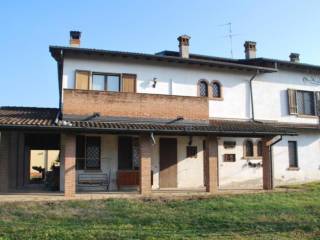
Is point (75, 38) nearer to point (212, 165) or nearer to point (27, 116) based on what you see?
point (27, 116)

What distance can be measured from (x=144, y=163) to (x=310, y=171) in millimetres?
11213

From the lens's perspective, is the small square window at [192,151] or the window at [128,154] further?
the small square window at [192,151]

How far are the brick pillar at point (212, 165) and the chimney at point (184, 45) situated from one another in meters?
6.36

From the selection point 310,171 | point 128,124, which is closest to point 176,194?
point 128,124

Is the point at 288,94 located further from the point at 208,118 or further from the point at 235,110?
the point at 208,118

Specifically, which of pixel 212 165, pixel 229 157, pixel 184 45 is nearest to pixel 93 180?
pixel 212 165

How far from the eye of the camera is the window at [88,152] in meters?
19.7

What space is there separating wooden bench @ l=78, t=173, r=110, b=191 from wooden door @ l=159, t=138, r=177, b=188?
2.68m

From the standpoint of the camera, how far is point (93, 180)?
1944 cm

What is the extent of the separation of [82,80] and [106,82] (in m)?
1.12

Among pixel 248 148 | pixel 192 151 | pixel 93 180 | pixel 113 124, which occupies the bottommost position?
pixel 93 180

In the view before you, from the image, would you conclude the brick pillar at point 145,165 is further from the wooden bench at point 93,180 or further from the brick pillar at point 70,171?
the wooden bench at point 93,180

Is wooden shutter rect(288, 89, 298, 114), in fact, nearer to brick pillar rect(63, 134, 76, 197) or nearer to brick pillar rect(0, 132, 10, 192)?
brick pillar rect(63, 134, 76, 197)

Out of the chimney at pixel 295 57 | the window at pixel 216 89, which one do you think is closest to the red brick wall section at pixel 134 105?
the window at pixel 216 89
